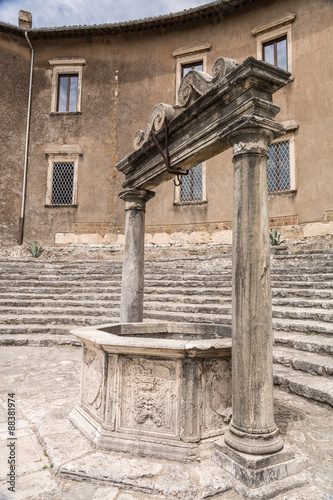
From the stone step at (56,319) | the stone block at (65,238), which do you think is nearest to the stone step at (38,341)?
the stone step at (56,319)

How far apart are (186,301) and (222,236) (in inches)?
195

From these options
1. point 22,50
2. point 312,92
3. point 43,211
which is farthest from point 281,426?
point 22,50

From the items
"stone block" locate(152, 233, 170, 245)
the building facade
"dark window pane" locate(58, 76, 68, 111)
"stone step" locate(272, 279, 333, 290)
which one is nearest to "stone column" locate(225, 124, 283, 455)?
"stone step" locate(272, 279, 333, 290)

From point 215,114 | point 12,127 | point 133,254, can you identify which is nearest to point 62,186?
point 12,127

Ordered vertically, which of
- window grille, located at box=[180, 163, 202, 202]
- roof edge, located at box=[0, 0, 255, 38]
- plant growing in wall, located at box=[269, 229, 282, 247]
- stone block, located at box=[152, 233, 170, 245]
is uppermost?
roof edge, located at box=[0, 0, 255, 38]

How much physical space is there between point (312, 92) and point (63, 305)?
9.91 meters

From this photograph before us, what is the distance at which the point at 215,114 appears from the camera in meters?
2.97

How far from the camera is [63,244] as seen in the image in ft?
45.0

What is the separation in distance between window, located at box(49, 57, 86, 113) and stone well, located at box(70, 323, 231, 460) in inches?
540

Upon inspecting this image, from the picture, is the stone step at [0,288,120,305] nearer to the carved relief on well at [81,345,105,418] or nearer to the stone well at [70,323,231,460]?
the carved relief on well at [81,345,105,418]

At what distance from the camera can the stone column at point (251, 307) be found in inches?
96.2

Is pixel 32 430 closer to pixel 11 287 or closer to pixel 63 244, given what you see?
pixel 11 287

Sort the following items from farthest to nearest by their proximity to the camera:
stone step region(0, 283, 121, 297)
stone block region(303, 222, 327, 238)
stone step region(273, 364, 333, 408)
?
stone block region(303, 222, 327, 238) < stone step region(0, 283, 121, 297) < stone step region(273, 364, 333, 408)

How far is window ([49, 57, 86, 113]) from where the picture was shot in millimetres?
Result: 14570
